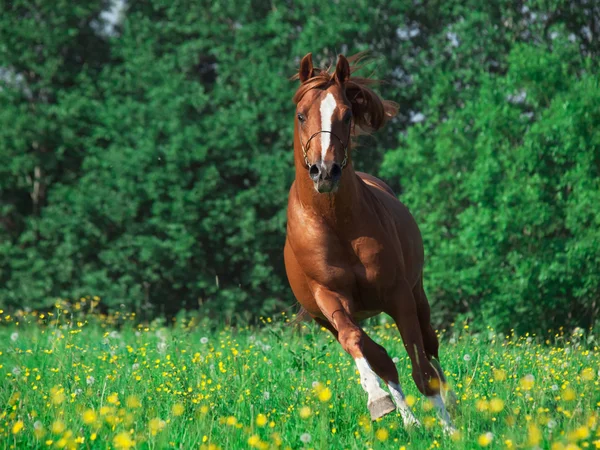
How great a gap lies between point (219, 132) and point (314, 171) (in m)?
17.8

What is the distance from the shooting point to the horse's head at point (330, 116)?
531cm

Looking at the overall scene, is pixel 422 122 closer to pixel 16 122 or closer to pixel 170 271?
pixel 170 271

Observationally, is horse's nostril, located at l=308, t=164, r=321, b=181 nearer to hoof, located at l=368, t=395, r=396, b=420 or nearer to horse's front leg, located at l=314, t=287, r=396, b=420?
horse's front leg, located at l=314, t=287, r=396, b=420

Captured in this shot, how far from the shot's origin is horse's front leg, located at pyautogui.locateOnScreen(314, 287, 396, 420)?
4.92 meters

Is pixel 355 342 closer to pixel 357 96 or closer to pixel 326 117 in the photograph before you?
pixel 326 117

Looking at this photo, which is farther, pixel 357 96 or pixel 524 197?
pixel 524 197

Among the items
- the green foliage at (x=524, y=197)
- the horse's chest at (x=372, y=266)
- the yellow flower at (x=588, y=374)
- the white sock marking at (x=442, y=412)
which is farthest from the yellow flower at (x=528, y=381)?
the green foliage at (x=524, y=197)

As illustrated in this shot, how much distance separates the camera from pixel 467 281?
18.9 m

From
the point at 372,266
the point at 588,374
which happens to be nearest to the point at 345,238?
the point at 372,266

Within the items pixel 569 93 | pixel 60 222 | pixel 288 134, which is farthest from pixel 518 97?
pixel 60 222

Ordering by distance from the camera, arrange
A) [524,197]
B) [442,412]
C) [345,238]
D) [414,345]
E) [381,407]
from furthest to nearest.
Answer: [524,197] < [345,238] < [414,345] < [442,412] < [381,407]

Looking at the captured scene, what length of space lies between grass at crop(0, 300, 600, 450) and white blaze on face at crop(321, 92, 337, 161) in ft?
4.87

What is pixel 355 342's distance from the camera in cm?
534

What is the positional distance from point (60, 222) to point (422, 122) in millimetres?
10245
